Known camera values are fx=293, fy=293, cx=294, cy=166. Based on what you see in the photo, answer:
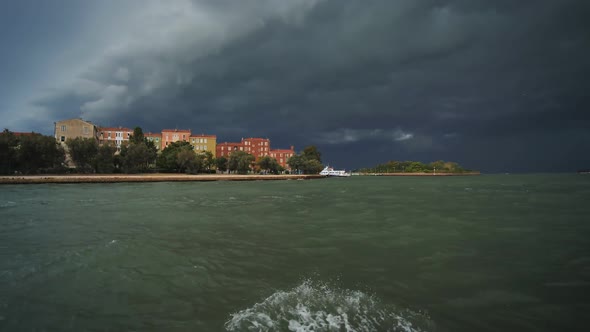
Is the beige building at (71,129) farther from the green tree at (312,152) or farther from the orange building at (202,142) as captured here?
the green tree at (312,152)

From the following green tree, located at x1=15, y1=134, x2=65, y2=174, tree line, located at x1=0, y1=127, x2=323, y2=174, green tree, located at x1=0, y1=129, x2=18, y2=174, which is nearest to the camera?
green tree, located at x1=0, y1=129, x2=18, y2=174

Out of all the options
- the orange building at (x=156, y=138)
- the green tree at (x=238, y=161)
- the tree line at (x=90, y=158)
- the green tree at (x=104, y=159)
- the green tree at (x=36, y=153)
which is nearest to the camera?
the green tree at (x=36, y=153)

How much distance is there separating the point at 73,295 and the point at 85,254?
3.08 metres

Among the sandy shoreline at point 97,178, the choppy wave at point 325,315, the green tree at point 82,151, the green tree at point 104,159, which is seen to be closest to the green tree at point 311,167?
the sandy shoreline at point 97,178

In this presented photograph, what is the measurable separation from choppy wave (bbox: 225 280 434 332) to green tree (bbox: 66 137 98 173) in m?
74.5

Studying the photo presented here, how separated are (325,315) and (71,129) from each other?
100m

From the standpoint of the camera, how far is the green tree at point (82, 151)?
63125 millimetres

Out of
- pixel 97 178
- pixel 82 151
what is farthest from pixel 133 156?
pixel 97 178

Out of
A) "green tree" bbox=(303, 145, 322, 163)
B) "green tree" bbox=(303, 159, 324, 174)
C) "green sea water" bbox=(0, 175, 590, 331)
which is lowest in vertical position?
"green sea water" bbox=(0, 175, 590, 331)

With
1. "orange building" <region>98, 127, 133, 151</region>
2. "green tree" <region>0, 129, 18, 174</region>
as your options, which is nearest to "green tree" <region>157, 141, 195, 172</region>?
"orange building" <region>98, 127, 133, 151</region>

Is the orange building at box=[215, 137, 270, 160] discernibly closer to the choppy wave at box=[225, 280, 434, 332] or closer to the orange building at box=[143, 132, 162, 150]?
the orange building at box=[143, 132, 162, 150]

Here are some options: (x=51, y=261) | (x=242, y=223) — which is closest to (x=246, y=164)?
(x=242, y=223)

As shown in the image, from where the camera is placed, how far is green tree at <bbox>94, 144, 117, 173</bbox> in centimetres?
6606

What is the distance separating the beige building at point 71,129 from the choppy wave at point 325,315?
9831cm
